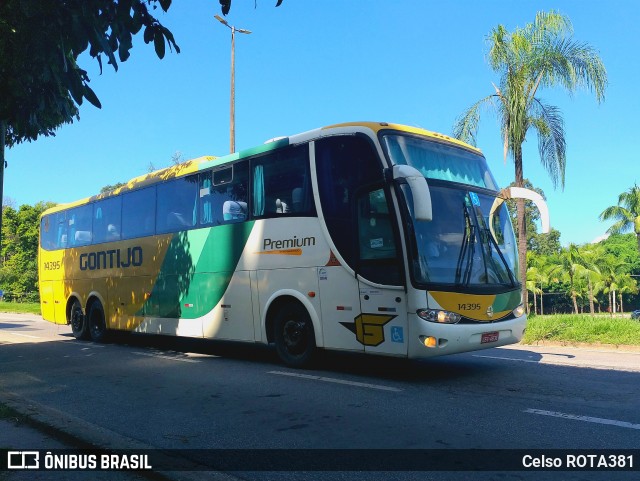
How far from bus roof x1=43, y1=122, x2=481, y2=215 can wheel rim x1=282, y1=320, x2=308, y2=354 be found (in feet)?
9.75

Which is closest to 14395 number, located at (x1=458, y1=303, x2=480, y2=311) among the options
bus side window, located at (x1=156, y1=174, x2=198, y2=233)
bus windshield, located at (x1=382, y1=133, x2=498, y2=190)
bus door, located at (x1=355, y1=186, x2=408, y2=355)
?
bus door, located at (x1=355, y1=186, x2=408, y2=355)

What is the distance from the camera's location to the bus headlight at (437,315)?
7109 mm

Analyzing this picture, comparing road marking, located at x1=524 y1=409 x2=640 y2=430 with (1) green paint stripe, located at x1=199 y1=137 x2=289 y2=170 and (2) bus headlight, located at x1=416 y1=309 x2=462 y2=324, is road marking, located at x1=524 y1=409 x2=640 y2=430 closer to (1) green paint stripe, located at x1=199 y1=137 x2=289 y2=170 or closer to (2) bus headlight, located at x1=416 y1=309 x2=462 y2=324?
(2) bus headlight, located at x1=416 y1=309 x2=462 y2=324

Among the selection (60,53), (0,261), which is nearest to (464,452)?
(60,53)

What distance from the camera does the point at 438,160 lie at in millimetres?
8125

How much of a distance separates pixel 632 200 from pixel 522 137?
31.5 m

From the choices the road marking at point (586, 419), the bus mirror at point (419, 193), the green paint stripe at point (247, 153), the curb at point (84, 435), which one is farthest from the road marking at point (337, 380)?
the green paint stripe at point (247, 153)

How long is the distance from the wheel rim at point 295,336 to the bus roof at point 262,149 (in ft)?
9.75

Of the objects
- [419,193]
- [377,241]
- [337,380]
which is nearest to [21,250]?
[337,380]

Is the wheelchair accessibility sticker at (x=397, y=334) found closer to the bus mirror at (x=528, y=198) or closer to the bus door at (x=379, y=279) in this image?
the bus door at (x=379, y=279)

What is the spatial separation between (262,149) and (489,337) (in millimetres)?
4913

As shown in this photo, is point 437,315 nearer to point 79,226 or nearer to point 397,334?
point 397,334

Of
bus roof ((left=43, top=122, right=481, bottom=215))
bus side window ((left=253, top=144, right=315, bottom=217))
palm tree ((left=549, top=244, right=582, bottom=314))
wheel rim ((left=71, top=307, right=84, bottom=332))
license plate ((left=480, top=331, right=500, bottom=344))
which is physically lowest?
wheel rim ((left=71, top=307, right=84, bottom=332))

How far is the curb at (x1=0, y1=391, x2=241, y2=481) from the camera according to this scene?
4074mm
